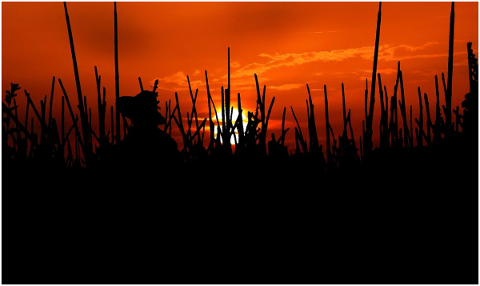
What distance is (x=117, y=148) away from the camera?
2514 mm

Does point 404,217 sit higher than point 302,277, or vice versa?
point 404,217

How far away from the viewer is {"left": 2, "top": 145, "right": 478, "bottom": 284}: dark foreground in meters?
1.82

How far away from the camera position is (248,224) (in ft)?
7.05

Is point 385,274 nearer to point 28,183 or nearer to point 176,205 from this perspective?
point 176,205

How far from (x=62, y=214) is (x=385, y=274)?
152cm

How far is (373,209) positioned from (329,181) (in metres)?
0.34

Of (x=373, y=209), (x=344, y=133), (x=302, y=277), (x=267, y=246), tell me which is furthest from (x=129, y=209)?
(x=344, y=133)

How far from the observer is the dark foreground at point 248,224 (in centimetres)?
182

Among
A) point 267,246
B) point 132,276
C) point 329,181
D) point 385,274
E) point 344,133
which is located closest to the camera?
point 385,274

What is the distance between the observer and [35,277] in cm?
192

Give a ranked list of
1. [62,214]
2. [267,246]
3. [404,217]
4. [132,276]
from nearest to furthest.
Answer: [132,276] → [267,246] → [404,217] → [62,214]

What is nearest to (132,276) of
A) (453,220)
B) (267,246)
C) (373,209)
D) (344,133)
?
(267,246)

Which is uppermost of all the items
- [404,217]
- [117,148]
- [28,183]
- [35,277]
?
[117,148]

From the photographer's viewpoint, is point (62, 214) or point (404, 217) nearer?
point (404, 217)
